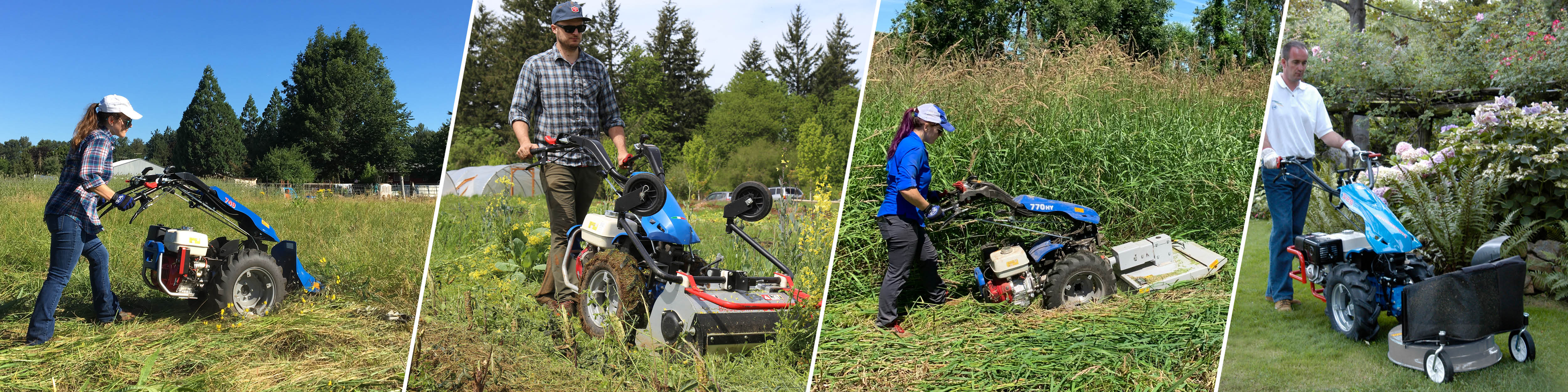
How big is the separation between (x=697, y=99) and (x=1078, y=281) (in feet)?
7.89

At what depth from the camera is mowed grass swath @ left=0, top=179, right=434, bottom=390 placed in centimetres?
391

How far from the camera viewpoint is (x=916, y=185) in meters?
3.54

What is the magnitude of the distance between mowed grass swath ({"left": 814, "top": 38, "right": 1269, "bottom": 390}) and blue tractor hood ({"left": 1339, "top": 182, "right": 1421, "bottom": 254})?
0.52m

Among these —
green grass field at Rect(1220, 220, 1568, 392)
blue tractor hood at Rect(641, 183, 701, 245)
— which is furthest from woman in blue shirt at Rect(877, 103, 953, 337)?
green grass field at Rect(1220, 220, 1568, 392)

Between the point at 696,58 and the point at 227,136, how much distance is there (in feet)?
15.2

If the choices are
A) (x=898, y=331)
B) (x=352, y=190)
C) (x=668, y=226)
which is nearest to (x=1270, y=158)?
(x=898, y=331)

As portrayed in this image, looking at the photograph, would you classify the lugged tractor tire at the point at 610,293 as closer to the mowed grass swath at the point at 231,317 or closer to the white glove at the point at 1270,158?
the mowed grass swath at the point at 231,317

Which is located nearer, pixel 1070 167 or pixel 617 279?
pixel 617 279

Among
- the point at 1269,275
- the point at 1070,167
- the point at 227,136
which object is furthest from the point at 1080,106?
the point at 227,136

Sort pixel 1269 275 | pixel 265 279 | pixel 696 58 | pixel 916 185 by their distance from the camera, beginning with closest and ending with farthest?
pixel 696 58 → pixel 916 185 → pixel 1269 275 → pixel 265 279

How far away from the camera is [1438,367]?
12.9 feet

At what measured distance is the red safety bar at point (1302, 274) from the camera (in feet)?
14.6

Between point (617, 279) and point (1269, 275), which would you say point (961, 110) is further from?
point (1269, 275)

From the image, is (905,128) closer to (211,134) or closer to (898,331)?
(898,331)
